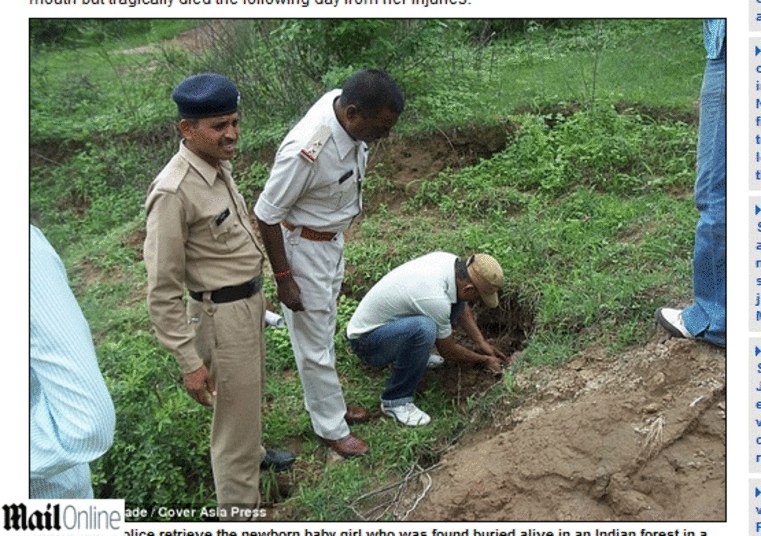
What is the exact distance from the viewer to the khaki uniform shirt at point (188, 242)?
2.72 m

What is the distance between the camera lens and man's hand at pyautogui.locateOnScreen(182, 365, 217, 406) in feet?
9.31

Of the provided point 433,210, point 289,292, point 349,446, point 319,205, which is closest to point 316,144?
point 319,205

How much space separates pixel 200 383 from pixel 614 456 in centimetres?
162

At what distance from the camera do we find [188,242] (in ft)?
9.33

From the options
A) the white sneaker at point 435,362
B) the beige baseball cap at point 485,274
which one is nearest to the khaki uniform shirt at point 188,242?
the beige baseball cap at point 485,274

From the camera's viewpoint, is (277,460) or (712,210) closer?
Result: (712,210)

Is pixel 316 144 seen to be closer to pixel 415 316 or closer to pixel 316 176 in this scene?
pixel 316 176

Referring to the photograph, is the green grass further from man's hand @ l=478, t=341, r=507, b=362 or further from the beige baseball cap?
the beige baseball cap

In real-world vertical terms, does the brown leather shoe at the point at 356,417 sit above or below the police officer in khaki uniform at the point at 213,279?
below

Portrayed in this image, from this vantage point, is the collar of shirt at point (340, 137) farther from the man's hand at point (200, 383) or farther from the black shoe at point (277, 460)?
the black shoe at point (277, 460)

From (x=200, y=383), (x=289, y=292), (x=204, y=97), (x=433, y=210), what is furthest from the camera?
(x=433, y=210)

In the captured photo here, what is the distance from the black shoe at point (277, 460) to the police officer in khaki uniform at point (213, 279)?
13.4 inches

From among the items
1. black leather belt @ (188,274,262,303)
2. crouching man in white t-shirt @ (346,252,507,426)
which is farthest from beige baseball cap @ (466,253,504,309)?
black leather belt @ (188,274,262,303)

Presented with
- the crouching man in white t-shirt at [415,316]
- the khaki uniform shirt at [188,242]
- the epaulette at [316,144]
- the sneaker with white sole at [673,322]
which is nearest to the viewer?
the khaki uniform shirt at [188,242]
